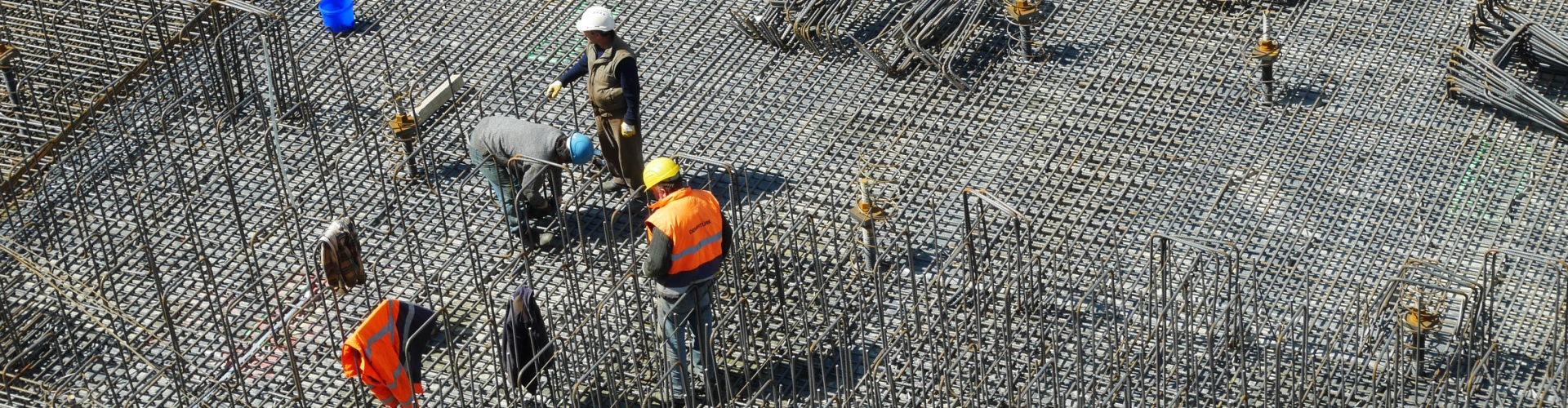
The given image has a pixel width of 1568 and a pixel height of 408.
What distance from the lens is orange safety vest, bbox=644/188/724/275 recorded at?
38.5ft

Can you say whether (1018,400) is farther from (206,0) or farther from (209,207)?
(206,0)

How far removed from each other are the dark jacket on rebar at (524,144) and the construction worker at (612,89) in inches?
17.2

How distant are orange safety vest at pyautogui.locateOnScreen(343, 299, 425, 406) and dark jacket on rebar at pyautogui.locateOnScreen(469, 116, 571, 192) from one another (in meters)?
1.97

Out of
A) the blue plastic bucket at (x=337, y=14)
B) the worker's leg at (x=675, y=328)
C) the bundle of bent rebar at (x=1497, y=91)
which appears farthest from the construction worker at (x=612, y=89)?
the bundle of bent rebar at (x=1497, y=91)

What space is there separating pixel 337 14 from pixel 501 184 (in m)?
3.37

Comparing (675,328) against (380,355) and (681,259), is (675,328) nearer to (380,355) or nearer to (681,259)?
(681,259)

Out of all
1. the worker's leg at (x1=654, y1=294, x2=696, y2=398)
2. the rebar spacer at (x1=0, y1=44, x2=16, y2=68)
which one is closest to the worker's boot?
the worker's leg at (x1=654, y1=294, x2=696, y2=398)

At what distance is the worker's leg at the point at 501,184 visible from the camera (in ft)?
44.3

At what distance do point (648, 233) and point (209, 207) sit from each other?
386 centimetres

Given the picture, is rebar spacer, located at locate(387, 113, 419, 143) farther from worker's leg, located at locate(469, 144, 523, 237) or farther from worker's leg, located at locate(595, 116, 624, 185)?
worker's leg, located at locate(595, 116, 624, 185)

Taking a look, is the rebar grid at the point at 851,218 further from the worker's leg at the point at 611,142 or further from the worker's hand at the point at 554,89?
the worker's hand at the point at 554,89

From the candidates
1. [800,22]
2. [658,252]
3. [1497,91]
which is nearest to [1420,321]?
[1497,91]

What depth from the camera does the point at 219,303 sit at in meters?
12.7

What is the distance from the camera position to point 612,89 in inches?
535
